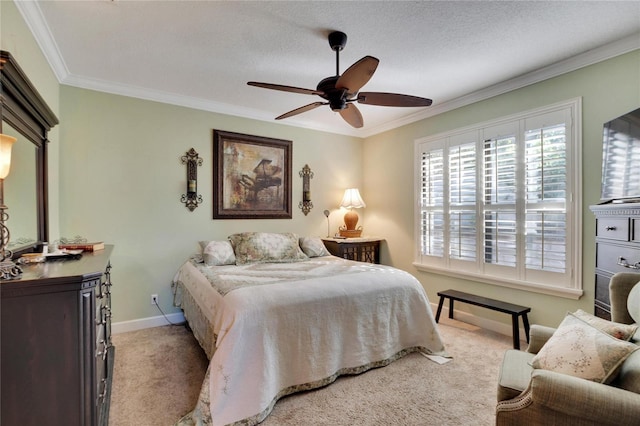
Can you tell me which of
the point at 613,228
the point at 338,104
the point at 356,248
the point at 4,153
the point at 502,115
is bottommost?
the point at 356,248

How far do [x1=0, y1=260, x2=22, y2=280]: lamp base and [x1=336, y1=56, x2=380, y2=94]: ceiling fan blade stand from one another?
1917mm

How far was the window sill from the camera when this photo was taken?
2.73m

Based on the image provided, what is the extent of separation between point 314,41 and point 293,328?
2204 mm

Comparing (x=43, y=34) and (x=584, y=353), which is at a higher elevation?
(x=43, y=34)

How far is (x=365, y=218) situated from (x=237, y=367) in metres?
3.54

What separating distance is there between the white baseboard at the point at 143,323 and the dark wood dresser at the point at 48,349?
229 cm

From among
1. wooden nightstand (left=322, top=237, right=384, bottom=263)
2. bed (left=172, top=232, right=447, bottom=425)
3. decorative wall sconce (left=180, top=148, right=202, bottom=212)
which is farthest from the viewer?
wooden nightstand (left=322, top=237, right=384, bottom=263)

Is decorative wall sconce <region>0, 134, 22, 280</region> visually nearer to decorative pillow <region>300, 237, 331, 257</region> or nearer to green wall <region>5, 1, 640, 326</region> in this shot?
green wall <region>5, 1, 640, 326</region>

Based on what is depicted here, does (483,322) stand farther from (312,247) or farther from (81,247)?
(81,247)

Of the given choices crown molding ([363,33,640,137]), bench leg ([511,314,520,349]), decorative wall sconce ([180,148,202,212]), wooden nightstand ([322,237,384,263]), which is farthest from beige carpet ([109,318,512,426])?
crown molding ([363,33,640,137])

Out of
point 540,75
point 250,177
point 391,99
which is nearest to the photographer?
point 391,99

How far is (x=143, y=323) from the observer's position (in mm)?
3395

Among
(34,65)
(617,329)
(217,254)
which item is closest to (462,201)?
(617,329)

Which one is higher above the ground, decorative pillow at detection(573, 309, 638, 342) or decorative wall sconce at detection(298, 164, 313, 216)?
decorative wall sconce at detection(298, 164, 313, 216)
